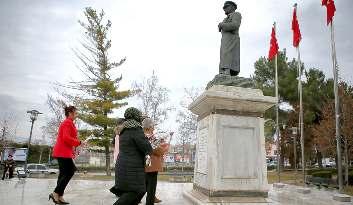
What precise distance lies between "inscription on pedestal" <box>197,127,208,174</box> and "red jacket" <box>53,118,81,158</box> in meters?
2.50

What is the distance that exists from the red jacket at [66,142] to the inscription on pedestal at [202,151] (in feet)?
8.21

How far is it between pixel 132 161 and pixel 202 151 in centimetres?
291

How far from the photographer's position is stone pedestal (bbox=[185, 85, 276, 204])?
629 centimetres

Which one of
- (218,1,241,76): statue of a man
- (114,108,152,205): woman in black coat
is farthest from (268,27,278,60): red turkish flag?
(114,108,152,205): woman in black coat

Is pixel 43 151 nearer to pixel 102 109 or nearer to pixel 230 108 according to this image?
pixel 102 109

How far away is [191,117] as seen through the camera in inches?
1720

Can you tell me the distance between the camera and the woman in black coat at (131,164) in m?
4.19

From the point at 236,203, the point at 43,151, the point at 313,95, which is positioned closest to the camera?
the point at 236,203

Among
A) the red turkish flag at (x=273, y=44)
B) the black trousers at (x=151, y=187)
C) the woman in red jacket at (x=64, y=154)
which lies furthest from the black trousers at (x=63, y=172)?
the red turkish flag at (x=273, y=44)

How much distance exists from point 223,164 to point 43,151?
130 ft

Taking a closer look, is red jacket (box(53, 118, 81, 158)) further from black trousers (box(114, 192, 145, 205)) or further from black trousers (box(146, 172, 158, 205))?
black trousers (box(114, 192, 145, 205))

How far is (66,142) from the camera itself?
6117 mm

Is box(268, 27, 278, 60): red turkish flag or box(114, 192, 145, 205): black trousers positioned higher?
box(268, 27, 278, 60): red turkish flag

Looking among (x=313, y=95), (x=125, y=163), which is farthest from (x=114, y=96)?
(x=313, y=95)
